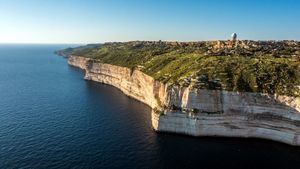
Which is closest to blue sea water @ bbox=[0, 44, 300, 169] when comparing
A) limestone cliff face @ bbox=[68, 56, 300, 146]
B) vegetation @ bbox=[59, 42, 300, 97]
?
limestone cliff face @ bbox=[68, 56, 300, 146]

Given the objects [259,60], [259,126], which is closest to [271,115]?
[259,126]

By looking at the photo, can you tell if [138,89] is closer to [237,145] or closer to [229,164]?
[237,145]

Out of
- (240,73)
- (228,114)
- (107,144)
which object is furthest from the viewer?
(240,73)

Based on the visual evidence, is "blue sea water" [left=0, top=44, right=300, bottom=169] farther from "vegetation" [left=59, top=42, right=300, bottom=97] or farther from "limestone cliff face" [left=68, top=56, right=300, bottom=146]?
"vegetation" [left=59, top=42, right=300, bottom=97]

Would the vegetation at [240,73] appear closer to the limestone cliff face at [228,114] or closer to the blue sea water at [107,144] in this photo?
the limestone cliff face at [228,114]

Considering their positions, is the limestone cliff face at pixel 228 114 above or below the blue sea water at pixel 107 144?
above

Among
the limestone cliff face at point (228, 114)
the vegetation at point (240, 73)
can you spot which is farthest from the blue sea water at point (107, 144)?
the vegetation at point (240, 73)

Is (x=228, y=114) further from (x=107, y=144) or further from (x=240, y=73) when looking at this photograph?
(x=107, y=144)

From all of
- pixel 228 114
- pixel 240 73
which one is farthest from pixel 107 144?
pixel 240 73

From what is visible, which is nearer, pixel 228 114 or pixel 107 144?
pixel 107 144
